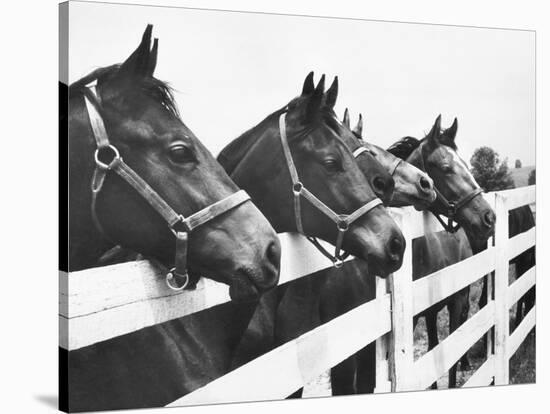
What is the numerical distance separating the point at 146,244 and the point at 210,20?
1275mm

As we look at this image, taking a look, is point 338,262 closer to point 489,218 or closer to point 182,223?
point 182,223

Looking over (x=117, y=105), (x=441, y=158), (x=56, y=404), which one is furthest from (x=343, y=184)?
(x=56, y=404)

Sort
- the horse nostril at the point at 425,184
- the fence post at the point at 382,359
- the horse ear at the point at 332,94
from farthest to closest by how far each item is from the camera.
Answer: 1. the horse nostril at the point at 425,184
2. the fence post at the point at 382,359
3. the horse ear at the point at 332,94

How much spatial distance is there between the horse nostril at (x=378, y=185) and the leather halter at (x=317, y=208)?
138 millimetres

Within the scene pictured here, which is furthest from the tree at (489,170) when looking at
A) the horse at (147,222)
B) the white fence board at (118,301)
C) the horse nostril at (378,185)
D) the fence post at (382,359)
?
the white fence board at (118,301)

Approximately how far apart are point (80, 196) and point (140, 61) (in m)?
0.75

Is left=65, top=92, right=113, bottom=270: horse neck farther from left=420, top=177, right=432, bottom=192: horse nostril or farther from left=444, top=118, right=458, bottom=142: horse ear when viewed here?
left=444, top=118, right=458, bottom=142: horse ear

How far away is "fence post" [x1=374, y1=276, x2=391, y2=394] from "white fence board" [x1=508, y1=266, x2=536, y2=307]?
3.99 ft

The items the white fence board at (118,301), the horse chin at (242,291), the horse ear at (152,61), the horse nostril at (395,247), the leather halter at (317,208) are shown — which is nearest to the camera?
the white fence board at (118,301)

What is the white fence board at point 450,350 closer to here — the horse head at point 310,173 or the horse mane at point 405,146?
the horse head at point 310,173

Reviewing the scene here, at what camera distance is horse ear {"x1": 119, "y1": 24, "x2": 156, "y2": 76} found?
5.30m

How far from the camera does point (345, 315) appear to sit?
20.1 ft

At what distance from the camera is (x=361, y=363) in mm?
6258

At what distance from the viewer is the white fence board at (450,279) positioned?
6.54 metres
